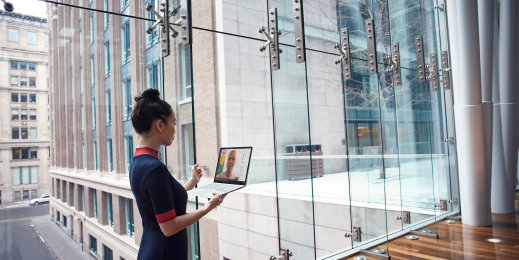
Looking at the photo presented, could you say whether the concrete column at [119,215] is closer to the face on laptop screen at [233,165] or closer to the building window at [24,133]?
the building window at [24,133]

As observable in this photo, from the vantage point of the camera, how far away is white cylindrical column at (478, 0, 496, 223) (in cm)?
456

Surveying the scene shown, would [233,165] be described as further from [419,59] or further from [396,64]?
[419,59]

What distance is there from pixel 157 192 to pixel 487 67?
17.1 ft

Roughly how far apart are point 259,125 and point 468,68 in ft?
9.34

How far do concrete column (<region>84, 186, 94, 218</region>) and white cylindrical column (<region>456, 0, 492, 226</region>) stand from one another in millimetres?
4435

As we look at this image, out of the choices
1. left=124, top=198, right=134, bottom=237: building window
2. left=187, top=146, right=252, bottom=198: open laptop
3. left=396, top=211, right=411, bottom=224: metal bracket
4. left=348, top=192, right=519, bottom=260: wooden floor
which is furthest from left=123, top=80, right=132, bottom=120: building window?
left=396, top=211, right=411, bottom=224: metal bracket

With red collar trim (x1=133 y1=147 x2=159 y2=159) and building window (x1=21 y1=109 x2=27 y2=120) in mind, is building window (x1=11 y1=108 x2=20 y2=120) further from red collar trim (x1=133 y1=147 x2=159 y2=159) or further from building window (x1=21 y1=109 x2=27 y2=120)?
red collar trim (x1=133 y1=147 x2=159 y2=159)

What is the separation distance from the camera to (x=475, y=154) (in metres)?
4.46

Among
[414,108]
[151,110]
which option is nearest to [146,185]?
[151,110]

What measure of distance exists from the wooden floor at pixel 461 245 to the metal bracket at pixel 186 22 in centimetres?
284

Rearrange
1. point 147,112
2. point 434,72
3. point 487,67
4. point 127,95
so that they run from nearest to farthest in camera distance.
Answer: point 147,112 → point 127,95 → point 487,67 → point 434,72

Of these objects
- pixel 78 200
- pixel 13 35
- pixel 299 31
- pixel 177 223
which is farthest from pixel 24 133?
pixel 299 31

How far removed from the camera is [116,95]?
9.38 feet

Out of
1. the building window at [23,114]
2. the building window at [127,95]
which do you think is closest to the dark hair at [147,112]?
the building window at [23,114]
